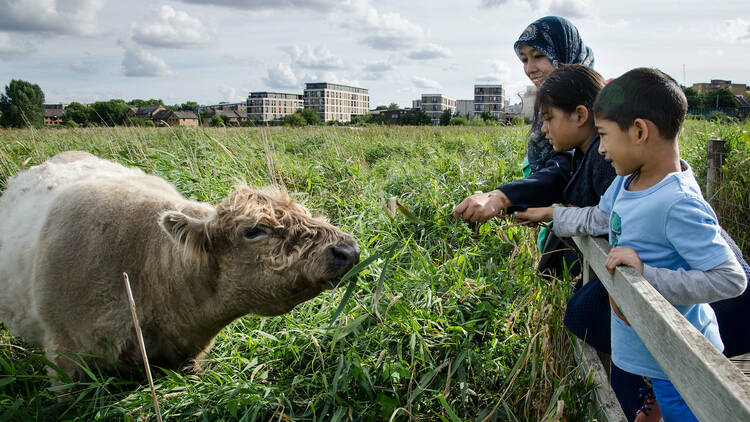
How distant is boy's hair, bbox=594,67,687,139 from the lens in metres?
1.89

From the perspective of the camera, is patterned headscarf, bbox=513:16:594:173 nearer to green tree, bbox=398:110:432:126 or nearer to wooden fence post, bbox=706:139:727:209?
wooden fence post, bbox=706:139:727:209

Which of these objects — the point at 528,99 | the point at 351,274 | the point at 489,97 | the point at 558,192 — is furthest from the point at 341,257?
the point at 489,97

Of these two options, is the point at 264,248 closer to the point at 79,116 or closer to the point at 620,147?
the point at 620,147

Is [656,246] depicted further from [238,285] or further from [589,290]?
[238,285]

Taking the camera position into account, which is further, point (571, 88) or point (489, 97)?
point (489, 97)

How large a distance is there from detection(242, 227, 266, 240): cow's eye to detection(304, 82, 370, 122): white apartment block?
14057 cm

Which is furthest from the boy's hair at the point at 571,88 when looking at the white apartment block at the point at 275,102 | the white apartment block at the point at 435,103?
the white apartment block at the point at 435,103

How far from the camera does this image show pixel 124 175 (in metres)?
4.17

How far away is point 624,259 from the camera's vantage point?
1.77m

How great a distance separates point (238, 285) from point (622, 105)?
2.23m

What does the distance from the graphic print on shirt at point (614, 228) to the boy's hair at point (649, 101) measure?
420 mm

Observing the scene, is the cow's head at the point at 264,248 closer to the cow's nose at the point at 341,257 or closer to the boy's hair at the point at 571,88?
the cow's nose at the point at 341,257

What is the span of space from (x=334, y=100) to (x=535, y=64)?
169 meters

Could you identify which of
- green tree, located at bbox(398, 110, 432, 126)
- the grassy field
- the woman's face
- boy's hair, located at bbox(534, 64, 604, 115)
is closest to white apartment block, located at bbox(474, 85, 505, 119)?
green tree, located at bbox(398, 110, 432, 126)
